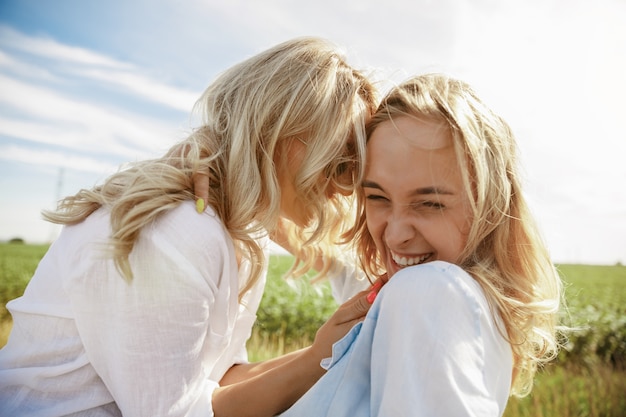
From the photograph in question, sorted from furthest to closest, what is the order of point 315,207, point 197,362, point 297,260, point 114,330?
1. point 297,260
2. point 315,207
3. point 197,362
4. point 114,330

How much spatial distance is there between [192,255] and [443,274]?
0.97 m

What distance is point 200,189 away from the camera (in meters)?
2.32

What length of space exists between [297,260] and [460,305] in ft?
7.04

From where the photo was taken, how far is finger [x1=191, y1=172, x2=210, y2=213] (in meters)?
2.21

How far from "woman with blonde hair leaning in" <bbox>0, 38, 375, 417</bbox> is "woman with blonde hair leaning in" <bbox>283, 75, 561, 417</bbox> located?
0.97 feet

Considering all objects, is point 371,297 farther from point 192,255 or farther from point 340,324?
point 192,255

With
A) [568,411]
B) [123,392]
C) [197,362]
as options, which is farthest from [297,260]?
[568,411]

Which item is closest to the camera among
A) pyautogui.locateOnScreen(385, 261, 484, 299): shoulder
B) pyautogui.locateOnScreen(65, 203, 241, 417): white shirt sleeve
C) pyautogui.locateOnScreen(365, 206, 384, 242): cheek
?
pyautogui.locateOnScreen(385, 261, 484, 299): shoulder

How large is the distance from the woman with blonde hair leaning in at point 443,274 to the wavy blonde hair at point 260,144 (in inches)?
7.8

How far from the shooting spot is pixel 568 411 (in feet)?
18.5

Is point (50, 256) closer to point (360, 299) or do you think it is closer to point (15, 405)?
point (15, 405)

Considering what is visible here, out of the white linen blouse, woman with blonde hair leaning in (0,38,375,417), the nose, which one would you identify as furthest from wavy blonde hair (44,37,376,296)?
the nose

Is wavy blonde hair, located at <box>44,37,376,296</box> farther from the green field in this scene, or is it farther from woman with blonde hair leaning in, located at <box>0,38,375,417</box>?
the green field

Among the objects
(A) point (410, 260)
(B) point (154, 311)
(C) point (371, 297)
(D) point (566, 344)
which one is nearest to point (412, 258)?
(A) point (410, 260)
